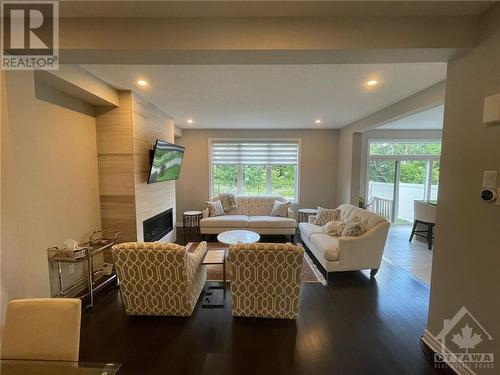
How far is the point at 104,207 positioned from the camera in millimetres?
3252

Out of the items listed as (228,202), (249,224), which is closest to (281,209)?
(249,224)

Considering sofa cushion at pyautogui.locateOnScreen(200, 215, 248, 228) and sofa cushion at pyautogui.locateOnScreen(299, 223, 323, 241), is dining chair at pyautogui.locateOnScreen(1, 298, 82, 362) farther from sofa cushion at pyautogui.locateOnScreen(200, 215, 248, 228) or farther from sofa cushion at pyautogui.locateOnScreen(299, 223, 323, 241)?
sofa cushion at pyautogui.locateOnScreen(200, 215, 248, 228)

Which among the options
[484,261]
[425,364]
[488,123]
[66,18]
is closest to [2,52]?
[66,18]

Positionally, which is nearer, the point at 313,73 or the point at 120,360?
the point at 120,360

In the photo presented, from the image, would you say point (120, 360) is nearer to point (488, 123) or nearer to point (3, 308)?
point (3, 308)

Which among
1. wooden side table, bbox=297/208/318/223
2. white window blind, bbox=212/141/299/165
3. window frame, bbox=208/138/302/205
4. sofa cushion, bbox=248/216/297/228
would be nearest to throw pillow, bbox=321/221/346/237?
sofa cushion, bbox=248/216/297/228

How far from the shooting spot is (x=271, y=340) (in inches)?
81.5

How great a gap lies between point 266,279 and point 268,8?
222 centimetres

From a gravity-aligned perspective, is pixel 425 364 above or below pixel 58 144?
below

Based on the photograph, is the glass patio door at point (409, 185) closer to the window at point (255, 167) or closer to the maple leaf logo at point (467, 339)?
the window at point (255, 167)

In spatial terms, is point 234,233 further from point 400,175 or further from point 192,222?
point 400,175

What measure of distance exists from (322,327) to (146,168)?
320cm

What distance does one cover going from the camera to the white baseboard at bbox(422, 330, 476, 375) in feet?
5.53

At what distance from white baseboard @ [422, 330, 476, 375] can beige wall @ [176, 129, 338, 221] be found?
4.25 metres
